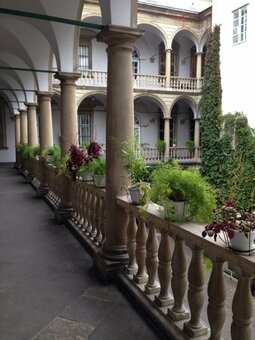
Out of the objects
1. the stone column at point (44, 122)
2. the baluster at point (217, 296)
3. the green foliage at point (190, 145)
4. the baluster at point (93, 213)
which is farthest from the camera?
the green foliage at point (190, 145)

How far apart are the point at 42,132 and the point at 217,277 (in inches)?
292

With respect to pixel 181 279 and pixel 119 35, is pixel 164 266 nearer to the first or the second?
pixel 181 279

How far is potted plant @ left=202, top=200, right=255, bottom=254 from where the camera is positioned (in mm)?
1657

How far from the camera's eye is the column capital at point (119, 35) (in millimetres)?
3207

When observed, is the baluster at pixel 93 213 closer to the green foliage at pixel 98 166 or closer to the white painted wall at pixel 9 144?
the green foliage at pixel 98 166

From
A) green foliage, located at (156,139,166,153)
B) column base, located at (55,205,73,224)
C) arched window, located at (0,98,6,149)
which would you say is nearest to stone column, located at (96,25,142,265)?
column base, located at (55,205,73,224)

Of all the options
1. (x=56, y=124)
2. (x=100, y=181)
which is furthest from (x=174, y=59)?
(x=100, y=181)

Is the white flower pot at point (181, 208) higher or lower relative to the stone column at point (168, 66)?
lower

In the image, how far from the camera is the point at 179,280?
88.7 inches

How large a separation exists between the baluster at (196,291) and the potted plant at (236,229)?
1.04 feet

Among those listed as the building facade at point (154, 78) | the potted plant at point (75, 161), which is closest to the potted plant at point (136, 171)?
the potted plant at point (75, 161)

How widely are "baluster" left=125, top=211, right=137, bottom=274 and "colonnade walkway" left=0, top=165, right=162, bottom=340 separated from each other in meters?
0.26

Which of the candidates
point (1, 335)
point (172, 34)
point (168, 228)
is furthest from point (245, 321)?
point (172, 34)

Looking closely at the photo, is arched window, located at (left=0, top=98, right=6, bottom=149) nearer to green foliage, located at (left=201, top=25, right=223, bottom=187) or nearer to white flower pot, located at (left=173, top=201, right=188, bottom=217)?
green foliage, located at (left=201, top=25, right=223, bottom=187)
